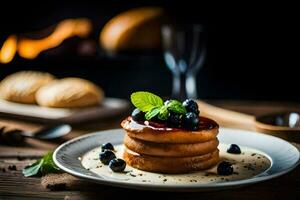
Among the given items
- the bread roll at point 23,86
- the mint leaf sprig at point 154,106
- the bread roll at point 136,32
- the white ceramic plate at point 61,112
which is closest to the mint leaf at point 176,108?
the mint leaf sprig at point 154,106

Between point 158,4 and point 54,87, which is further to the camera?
point 158,4

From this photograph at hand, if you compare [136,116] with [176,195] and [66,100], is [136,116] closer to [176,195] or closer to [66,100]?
[176,195]

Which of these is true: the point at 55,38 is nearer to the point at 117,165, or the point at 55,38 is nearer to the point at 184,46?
the point at 184,46

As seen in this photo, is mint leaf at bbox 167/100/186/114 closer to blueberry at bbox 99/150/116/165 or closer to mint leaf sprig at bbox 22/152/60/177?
blueberry at bbox 99/150/116/165

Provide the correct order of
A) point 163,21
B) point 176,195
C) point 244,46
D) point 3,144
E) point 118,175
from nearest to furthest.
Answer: point 176,195, point 118,175, point 3,144, point 163,21, point 244,46

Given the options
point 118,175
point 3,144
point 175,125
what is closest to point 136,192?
point 118,175

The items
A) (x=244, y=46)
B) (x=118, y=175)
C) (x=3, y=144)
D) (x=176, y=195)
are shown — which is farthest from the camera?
(x=244, y=46)
